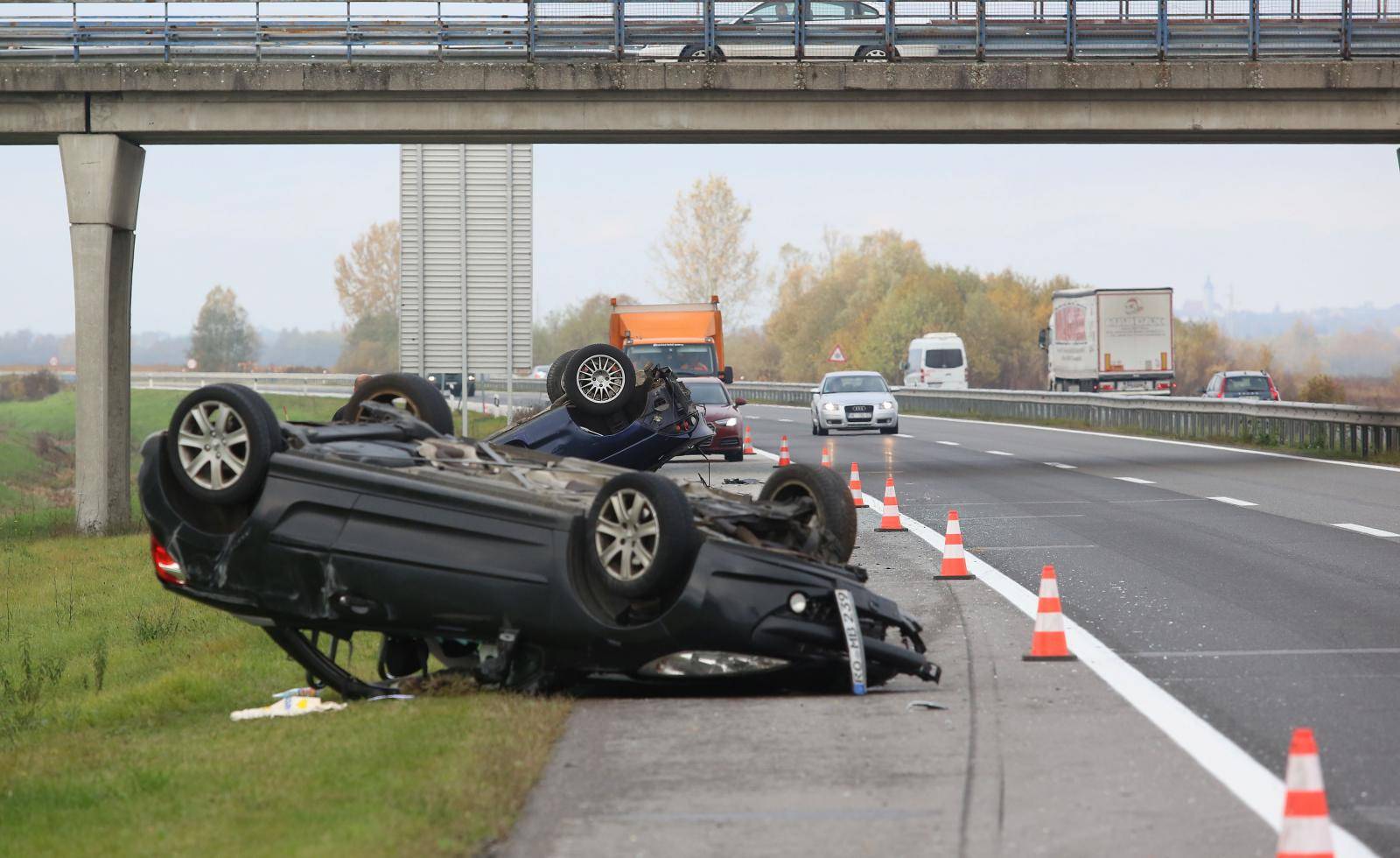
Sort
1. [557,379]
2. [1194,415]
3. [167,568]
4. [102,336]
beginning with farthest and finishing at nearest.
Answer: [1194,415] < [102,336] < [557,379] < [167,568]

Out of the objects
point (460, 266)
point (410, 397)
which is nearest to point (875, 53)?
point (460, 266)

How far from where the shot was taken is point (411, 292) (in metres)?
30.2

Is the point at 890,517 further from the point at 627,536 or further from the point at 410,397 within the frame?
the point at 627,536

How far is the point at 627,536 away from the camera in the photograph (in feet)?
27.9

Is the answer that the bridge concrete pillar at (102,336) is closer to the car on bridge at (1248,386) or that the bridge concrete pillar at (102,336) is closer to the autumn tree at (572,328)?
the car on bridge at (1248,386)

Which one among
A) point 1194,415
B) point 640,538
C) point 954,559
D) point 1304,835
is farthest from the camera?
point 1194,415

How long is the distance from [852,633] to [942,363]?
6169 cm

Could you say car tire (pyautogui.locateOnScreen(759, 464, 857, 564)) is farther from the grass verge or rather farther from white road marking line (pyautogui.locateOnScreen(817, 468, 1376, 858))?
the grass verge

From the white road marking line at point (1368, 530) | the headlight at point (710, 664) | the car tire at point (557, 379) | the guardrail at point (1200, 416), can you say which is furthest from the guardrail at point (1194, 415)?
the headlight at point (710, 664)

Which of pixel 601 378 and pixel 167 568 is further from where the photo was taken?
pixel 601 378

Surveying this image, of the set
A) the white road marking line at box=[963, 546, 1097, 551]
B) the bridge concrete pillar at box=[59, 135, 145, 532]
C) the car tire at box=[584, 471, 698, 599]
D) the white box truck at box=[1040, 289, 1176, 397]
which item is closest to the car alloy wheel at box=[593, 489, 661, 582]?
the car tire at box=[584, 471, 698, 599]

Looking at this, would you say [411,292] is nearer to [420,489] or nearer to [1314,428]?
[1314,428]

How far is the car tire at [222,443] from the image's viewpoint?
888 centimetres

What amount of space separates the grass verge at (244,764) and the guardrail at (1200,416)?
22.4 meters
